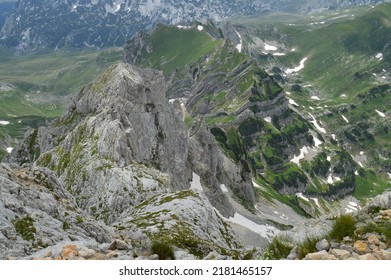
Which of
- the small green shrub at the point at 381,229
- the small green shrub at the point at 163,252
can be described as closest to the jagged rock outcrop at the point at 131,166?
the small green shrub at the point at 163,252

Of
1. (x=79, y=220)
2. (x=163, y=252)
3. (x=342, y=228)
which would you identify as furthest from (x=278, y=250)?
(x=79, y=220)

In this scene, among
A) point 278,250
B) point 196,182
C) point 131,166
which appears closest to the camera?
point 278,250

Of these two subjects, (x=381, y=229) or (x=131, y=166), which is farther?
(x=131, y=166)

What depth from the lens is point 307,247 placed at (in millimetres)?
18766

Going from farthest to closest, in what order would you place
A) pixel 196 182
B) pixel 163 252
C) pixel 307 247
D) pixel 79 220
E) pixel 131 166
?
pixel 196 182, pixel 131 166, pixel 79 220, pixel 163 252, pixel 307 247

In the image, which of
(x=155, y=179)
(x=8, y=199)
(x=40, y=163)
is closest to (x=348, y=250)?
(x=8, y=199)

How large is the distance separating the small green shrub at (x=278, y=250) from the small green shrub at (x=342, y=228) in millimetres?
2162

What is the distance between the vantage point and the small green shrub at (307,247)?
18.5 m

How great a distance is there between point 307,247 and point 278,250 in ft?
5.95

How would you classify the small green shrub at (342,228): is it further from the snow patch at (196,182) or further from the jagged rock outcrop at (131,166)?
the snow patch at (196,182)

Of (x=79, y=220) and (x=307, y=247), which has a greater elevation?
(x=307, y=247)

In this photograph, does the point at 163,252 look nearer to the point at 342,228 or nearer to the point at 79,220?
the point at 342,228

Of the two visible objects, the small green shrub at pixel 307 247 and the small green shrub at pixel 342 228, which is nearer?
the small green shrub at pixel 307 247
